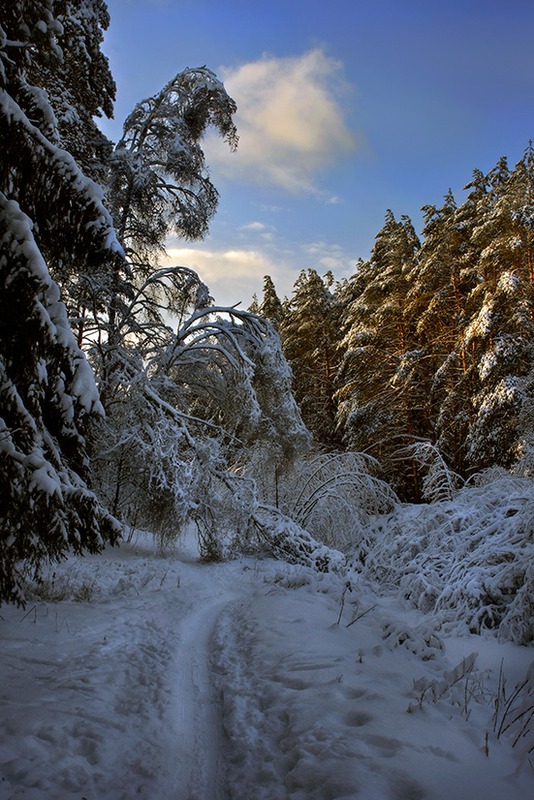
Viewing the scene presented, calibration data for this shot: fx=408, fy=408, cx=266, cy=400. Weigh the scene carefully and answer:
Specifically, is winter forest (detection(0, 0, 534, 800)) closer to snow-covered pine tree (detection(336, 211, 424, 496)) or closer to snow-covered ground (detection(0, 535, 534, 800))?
snow-covered ground (detection(0, 535, 534, 800))

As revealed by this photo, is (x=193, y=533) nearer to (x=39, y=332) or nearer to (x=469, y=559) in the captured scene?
(x=469, y=559)

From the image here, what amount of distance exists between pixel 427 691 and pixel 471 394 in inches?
575

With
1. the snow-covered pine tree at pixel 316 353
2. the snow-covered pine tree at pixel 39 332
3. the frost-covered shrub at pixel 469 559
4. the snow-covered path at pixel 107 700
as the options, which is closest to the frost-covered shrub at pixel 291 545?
the frost-covered shrub at pixel 469 559

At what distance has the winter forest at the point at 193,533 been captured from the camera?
2537 mm

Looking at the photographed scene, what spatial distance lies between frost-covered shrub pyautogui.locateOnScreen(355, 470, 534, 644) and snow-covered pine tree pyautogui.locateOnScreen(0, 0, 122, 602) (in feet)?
15.0

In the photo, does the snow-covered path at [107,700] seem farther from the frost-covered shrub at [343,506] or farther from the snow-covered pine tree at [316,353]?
the snow-covered pine tree at [316,353]

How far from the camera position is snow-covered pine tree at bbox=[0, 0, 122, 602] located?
3.25m

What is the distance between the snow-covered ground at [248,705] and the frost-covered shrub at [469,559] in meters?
0.39

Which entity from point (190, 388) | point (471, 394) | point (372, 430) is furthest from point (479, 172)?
point (190, 388)

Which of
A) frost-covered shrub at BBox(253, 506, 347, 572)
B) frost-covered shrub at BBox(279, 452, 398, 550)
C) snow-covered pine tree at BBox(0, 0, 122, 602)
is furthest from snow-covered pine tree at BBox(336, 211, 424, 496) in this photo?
snow-covered pine tree at BBox(0, 0, 122, 602)

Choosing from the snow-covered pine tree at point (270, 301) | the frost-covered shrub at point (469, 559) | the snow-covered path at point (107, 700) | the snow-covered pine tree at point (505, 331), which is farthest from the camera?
the snow-covered pine tree at point (270, 301)

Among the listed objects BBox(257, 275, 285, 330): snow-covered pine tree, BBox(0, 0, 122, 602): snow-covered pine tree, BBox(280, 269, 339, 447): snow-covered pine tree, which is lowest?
BBox(0, 0, 122, 602): snow-covered pine tree

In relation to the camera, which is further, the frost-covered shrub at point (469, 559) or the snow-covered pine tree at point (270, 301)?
the snow-covered pine tree at point (270, 301)

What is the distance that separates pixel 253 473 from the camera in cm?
1247
